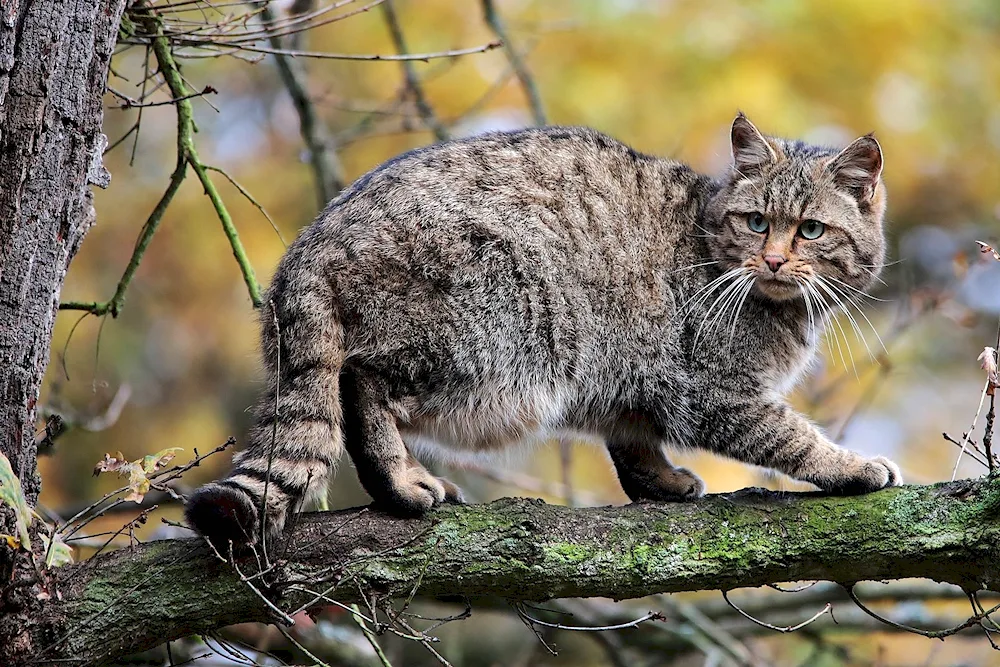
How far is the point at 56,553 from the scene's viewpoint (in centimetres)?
261

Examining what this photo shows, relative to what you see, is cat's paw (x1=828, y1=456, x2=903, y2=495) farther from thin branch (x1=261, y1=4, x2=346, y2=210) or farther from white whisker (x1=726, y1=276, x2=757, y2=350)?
thin branch (x1=261, y1=4, x2=346, y2=210)

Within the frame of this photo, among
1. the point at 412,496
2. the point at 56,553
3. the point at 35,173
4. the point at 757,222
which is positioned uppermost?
the point at 757,222

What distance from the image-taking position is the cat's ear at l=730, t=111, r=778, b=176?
3.86 meters

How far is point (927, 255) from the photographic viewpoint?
665 cm

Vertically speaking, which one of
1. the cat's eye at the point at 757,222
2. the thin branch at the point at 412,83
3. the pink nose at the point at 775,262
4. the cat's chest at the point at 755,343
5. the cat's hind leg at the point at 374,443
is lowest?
the cat's hind leg at the point at 374,443

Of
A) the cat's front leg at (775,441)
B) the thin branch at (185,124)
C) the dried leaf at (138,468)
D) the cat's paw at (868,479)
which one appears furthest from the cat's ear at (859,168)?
the dried leaf at (138,468)

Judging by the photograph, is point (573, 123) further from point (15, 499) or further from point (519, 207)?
point (15, 499)

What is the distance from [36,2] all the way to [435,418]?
5.34 ft

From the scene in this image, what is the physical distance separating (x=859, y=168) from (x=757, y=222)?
16.6 inches

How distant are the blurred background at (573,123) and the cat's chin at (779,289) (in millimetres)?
1470

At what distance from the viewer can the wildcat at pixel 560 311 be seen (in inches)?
121

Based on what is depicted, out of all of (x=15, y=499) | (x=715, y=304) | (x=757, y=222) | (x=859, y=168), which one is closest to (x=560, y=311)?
(x=715, y=304)

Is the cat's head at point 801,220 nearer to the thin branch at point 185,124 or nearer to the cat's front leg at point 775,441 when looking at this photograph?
the cat's front leg at point 775,441

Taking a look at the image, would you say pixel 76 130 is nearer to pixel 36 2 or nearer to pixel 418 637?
pixel 36 2
